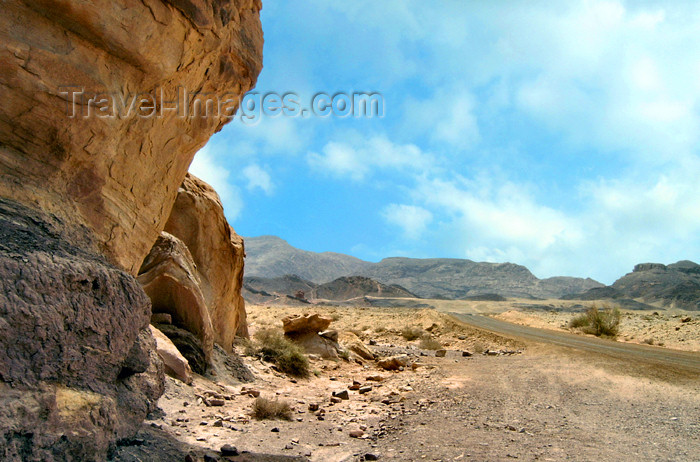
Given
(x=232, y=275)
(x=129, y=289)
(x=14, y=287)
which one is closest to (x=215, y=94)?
(x=129, y=289)

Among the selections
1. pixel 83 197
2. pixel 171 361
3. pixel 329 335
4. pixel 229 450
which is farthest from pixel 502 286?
pixel 83 197

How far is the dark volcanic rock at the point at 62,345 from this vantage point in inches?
129

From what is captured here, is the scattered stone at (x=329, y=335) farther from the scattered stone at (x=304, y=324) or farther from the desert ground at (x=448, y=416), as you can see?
the desert ground at (x=448, y=416)

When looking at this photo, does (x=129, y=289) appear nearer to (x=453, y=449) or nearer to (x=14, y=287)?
(x=14, y=287)

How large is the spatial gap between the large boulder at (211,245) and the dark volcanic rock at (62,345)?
6.29m

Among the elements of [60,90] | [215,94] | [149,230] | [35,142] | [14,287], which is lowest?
[14,287]

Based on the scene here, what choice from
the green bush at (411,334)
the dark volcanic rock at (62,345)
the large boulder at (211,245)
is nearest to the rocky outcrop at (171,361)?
the large boulder at (211,245)

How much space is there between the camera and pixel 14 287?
3.41 metres

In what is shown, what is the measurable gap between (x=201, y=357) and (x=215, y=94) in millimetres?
5297

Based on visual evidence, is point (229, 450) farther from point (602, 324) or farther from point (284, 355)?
point (602, 324)

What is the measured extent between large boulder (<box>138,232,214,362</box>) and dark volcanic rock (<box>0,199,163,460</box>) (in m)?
4.47

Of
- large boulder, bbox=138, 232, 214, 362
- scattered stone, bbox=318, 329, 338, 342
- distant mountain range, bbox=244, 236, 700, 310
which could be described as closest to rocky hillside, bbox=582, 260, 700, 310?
distant mountain range, bbox=244, 236, 700, 310

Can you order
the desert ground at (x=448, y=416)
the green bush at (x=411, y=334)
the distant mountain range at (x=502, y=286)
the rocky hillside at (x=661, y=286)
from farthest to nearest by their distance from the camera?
the distant mountain range at (x=502, y=286) < the rocky hillside at (x=661, y=286) < the green bush at (x=411, y=334) < the desert ground at (x=448, y=416)

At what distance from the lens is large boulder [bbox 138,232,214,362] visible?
9008 millimetres
